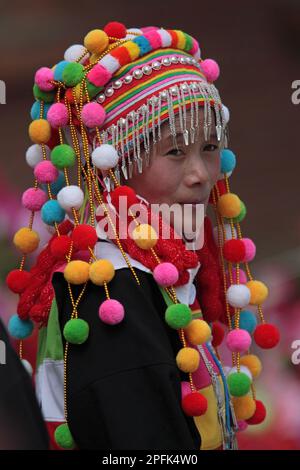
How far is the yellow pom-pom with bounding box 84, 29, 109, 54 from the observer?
4.81 ft

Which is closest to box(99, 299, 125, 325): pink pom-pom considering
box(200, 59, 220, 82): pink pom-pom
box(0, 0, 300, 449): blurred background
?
box(200, 59, 220, 82): pink pom-pom

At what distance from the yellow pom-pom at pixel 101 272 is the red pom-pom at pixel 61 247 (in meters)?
0.09

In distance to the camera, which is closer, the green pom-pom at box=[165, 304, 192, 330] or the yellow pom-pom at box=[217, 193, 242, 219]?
the green pom-pom at box=[165, 304, 192, 330]

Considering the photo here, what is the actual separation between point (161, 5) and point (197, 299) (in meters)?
1.37

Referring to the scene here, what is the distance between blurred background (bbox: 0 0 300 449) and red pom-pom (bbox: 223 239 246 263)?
96 cm

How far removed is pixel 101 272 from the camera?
1.34m

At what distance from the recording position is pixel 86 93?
1.45 m

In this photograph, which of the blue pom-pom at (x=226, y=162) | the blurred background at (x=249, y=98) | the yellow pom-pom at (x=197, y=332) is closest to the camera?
the yellow pom-pom at (x=197, y=332)

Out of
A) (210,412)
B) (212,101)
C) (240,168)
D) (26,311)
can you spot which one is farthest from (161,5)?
(210,412)

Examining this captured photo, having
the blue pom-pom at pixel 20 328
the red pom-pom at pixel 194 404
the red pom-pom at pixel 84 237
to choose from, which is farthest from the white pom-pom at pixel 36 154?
the red pom-pom at pixel 194 404

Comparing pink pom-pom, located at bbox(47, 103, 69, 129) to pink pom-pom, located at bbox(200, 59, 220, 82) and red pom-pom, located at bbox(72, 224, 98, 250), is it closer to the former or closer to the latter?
red pom-pom, located at bbox(72, 224, 98, 250)

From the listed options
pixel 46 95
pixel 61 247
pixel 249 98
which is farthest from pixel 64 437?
pixel 249 98

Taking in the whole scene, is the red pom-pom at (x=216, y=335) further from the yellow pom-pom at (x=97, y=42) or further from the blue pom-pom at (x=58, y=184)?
the yellow pom-pom at (x=97, y=42)

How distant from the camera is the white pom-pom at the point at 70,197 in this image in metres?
1.42
